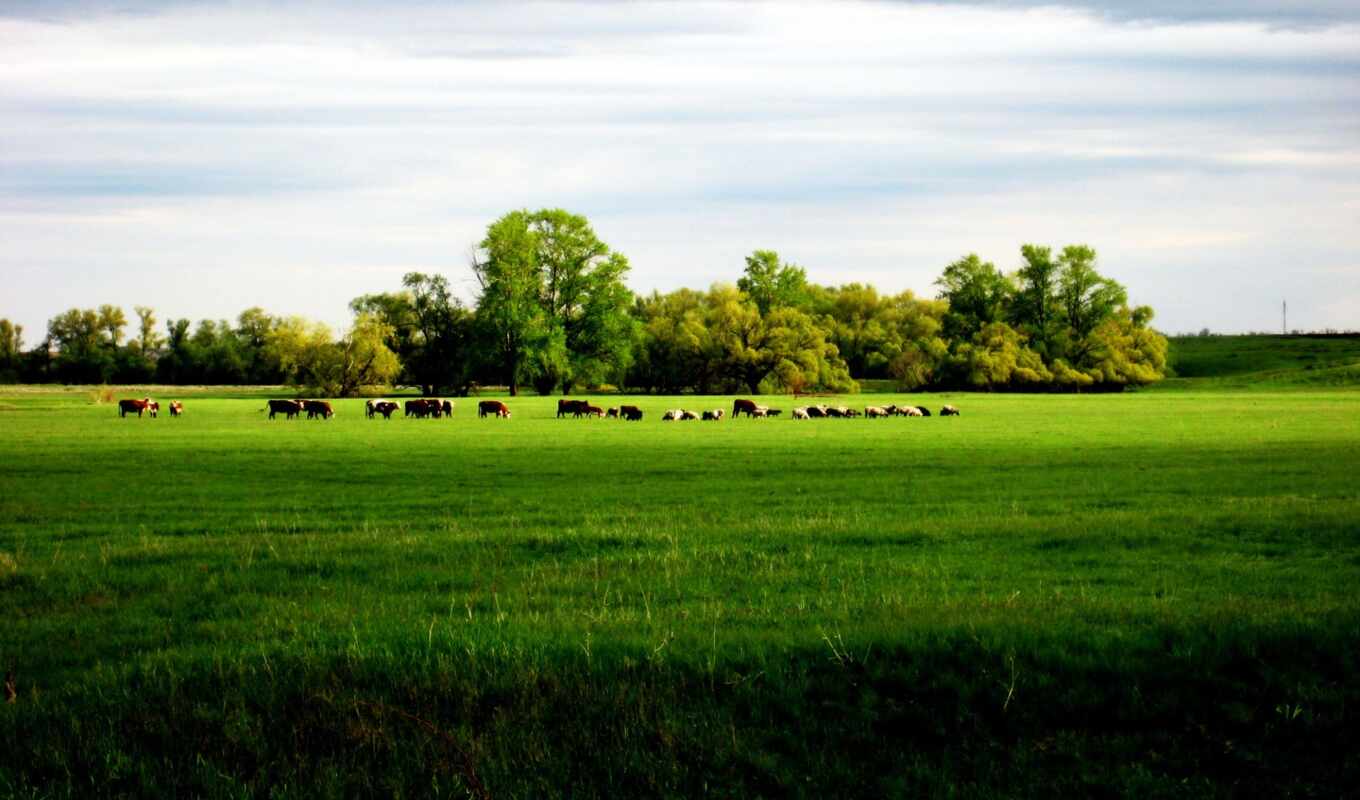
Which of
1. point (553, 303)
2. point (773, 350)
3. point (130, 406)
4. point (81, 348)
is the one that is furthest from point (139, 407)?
point (81, 348)

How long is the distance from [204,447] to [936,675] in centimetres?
3474

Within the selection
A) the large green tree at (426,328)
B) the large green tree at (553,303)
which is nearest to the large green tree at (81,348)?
the large green tree at (426,328)

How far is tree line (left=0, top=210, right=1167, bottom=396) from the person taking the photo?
374ft

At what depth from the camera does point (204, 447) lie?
3800 cm

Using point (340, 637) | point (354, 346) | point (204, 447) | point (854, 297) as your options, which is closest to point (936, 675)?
point (340, 637)

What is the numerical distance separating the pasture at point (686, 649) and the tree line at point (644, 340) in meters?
96.0

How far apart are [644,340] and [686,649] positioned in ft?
384

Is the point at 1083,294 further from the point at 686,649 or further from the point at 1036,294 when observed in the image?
the point at 686,649

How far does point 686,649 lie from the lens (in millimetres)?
9445

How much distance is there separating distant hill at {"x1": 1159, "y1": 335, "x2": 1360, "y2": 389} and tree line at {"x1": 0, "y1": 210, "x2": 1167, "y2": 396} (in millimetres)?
16332

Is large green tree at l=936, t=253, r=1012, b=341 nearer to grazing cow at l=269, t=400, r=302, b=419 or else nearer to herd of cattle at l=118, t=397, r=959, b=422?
herd of cattle at l=118, t=397, r=959, b=422

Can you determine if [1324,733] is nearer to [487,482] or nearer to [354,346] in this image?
[487,482]

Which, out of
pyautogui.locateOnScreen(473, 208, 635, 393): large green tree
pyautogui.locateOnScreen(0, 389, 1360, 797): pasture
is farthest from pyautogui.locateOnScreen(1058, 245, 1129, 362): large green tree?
pyautogui.locateOnScreen(0, 389, 1360, 797): pasture

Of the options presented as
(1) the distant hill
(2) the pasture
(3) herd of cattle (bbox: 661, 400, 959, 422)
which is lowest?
(2) the pasture
